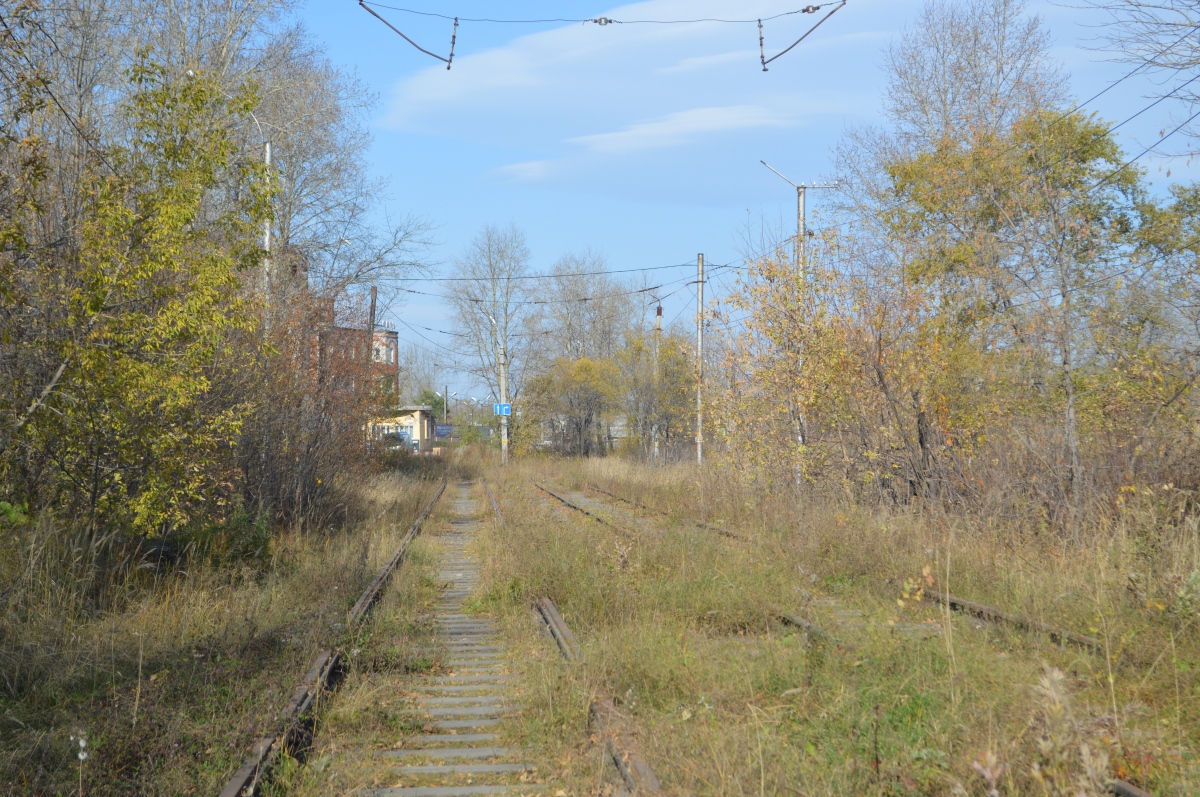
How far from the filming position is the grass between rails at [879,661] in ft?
16.5

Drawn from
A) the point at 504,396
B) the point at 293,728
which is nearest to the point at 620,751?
the point at 293,728

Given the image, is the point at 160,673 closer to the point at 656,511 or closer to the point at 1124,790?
the point at 1124,790

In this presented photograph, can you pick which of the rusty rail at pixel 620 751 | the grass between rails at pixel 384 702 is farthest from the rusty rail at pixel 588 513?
the rusty rail at pixel 620 751

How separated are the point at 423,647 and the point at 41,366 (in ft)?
15.2

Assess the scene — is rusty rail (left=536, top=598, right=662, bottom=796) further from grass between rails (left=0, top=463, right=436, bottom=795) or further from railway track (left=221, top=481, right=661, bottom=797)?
grass between rails (left=0, top=463, right=436, bottom=795)

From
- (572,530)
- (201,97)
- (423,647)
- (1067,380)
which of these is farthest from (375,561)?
(1067,380)

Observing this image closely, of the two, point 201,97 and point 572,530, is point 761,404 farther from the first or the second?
point 201,97

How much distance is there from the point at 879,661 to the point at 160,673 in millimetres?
5119

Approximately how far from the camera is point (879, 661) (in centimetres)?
700

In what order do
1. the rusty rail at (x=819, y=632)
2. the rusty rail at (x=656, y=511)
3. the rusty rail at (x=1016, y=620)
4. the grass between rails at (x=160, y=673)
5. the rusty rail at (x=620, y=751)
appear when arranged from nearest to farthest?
the rusty rail at (x=620, y=751) < the grass between rails at (x=160, y=673) < the rusty rail at (x=819, y=632) < the rusty rail at (x=1016, y=620) < the rusty rail at (x=656, y=511)

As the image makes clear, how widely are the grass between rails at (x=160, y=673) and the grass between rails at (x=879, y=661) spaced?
6.10ft

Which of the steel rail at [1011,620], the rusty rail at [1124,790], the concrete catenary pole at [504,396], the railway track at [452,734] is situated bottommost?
the railway track at [452,734]

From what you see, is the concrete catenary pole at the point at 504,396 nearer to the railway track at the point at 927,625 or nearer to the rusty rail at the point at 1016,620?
the railway track at the point at 927,625

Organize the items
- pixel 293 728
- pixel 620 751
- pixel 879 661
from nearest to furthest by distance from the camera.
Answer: pixel 620 751
pixel 293 728
pixel 879 661
